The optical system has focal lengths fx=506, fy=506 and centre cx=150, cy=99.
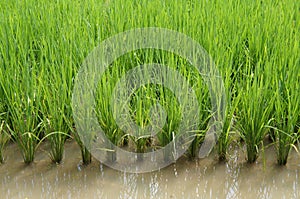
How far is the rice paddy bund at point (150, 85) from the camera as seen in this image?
1994mm

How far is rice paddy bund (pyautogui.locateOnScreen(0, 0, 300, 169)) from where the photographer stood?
199 centimetres

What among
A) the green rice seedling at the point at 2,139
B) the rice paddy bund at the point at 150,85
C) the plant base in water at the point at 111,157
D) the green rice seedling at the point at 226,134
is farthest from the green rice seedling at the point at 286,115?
the green rice seedling at the point at 2,139

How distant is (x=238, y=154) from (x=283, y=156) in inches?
7.2

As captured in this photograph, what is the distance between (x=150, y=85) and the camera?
219 centimetres

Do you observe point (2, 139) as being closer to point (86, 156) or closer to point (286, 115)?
point (86, 156)

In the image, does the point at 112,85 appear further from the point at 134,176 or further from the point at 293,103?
the point at 293,103

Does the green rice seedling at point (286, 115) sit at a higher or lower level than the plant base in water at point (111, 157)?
higher

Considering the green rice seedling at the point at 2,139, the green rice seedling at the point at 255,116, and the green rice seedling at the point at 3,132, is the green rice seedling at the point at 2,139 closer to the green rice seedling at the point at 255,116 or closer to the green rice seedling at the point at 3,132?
the green rice seedling at the point at 3,132

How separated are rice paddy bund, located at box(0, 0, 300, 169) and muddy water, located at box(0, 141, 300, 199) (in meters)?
0.04

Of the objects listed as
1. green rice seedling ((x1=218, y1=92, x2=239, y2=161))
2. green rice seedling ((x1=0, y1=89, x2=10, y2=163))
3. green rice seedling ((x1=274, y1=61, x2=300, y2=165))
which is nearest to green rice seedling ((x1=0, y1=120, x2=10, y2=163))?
green rice seedling ((x1=0, y1=89, x2=10, y2=163))

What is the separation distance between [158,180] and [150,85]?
0.46 m

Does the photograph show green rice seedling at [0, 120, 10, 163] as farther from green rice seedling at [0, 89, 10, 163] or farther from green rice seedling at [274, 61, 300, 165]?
green rice seedling at [274, 61, 300, 165]

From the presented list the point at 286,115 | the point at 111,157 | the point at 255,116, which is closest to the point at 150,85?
the point at 111,157

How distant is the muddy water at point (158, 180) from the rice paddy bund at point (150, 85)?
4cm
